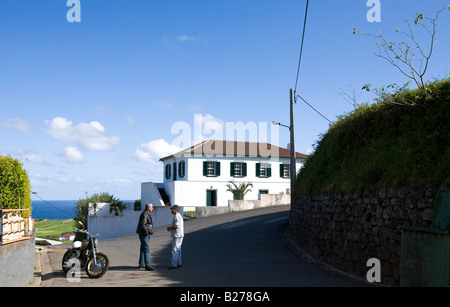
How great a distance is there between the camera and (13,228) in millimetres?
9758

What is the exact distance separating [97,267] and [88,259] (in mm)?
304

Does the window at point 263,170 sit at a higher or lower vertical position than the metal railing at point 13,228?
higher

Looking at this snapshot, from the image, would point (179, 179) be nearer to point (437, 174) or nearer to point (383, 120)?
point (383, 120)

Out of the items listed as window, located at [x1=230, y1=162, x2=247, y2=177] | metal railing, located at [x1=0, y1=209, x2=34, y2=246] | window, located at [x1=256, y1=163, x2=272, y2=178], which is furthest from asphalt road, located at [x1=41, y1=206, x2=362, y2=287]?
window, located at [x1=256, y1=163, x2=272, y2=178]

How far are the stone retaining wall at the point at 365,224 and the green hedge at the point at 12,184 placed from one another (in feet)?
29.6

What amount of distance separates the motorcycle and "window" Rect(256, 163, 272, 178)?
3279 cm

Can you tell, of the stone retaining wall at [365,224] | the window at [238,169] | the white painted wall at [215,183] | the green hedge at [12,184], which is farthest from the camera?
the window at [238,169]

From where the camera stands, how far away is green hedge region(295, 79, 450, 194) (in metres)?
9.57

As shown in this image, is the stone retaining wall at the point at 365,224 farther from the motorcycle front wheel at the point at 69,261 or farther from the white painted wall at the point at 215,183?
the white painted wall at the point at 215,183

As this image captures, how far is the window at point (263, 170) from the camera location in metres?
43.1

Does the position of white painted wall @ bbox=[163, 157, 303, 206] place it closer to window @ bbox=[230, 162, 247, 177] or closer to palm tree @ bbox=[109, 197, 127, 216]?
window @ bbox=[230, 162, 247, 177]

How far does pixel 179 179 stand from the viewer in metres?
42.2

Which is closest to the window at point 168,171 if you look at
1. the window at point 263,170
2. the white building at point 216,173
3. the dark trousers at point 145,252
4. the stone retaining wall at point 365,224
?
the white building at point 216,173
